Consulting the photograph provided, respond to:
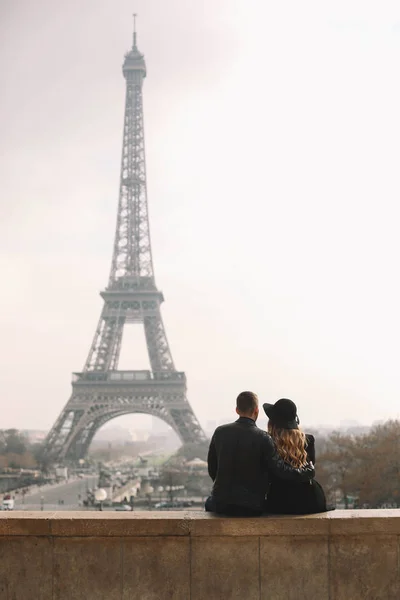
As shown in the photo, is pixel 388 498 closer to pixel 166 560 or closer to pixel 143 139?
pixel 166 560

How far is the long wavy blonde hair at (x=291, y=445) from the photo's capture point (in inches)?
301

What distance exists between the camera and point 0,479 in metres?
90.9

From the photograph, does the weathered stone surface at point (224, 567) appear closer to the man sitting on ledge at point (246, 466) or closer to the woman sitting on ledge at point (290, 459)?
the man sitting on ledge at point (246, 466)

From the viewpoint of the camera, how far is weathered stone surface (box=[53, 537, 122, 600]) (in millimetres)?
7551

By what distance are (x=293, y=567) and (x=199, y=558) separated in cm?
79

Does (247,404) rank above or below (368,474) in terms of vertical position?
above

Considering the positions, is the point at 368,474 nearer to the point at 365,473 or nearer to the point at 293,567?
the point at 365,473

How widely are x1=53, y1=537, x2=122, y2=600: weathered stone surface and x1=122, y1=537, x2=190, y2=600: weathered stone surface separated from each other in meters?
0.09

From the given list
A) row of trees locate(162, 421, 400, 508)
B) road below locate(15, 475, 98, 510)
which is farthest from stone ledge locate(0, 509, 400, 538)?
road below locate(15, 475, 98, 510)

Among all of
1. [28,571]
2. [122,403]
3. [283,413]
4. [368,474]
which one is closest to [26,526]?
[28,571]

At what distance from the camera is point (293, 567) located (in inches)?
297

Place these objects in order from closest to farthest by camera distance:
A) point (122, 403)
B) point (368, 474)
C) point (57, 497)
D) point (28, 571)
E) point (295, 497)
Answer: point (28, 571)
point (295, 497)
point (368, 474)
point (57, 497)
point (122, 403)

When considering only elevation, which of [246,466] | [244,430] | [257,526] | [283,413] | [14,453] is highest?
[14,453]

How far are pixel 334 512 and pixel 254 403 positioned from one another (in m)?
1.22
